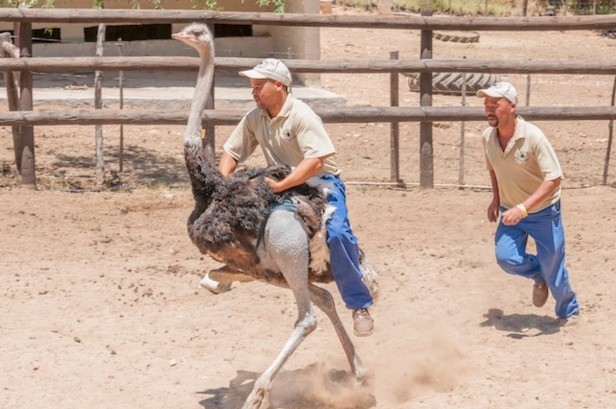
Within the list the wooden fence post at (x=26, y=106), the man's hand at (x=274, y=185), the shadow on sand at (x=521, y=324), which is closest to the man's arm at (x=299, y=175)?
the man's hand at (x=274, y=185)

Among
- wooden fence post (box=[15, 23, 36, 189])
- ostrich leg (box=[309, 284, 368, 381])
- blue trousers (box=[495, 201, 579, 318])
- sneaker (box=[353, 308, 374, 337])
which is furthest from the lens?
wooden fence post (box=[15, 23, 36, 189])

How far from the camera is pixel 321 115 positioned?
10.6m

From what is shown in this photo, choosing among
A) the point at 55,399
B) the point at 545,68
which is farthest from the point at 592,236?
the point at 55,399

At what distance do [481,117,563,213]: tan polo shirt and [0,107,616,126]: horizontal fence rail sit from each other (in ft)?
12.0

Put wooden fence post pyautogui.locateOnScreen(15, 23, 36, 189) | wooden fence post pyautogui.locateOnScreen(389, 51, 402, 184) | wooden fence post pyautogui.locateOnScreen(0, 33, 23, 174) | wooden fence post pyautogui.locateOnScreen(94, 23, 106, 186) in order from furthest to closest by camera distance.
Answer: wooden fence post pyautogui.locateOnScreen(389, 51, 402, 184)
wooden fence post pyautogui.locateOnScreen(94, 23, 106, 186)
wooden fence post pyautogui.locateOnScreen(0, 33, 23, 174)
wooden fence post pyautogui.locateOnScreen(15, 23, 36, 189)

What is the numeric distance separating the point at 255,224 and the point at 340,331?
0.89 m

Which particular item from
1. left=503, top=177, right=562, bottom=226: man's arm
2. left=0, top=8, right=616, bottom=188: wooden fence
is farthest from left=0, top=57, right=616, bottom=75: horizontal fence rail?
left=503, top=177, right=562, bottom=226: man's arm

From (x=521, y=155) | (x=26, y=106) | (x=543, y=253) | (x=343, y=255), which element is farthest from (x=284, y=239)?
(x=26, y=106)

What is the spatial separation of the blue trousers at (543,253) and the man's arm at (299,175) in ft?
5.83

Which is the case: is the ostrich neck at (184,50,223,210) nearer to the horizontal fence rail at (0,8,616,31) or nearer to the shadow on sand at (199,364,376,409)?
the shadow on sand at (199,364,376,409)

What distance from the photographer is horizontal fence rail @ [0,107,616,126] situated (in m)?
10.4

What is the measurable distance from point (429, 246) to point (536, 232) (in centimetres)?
212

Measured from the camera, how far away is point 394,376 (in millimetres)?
6484

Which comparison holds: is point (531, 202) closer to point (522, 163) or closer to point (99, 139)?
point (522, 163)
